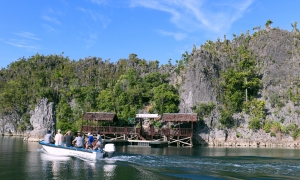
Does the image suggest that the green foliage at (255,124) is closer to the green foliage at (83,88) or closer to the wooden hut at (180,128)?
the wooden hut at (180,128)

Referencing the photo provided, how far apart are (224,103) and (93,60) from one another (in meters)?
43.7

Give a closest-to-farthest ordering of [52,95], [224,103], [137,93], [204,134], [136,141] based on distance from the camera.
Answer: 1. [136,141]
2. [204,134]
3. [224,103]
4. [137,93]
5. [52,95]

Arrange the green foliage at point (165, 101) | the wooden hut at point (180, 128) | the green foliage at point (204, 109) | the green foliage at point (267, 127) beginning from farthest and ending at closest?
the green foliage at point (165, 101), the green foliage at point (204, 109), the green foliage at point (267, 127), the wooden hut at point (180, 128)

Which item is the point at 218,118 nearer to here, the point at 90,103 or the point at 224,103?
the point at 224,103

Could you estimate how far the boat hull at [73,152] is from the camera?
21970 millimetres

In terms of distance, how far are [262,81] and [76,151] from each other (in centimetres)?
3947

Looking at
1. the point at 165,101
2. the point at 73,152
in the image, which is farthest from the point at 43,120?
the point at 73,152

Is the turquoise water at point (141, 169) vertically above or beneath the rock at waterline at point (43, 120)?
beneath

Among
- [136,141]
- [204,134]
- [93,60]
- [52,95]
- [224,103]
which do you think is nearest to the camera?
[136,141]

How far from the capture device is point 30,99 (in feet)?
217

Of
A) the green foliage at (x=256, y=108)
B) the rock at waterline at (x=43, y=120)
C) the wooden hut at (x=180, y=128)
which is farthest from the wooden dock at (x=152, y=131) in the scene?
the green foliage at (x=256, y=108)

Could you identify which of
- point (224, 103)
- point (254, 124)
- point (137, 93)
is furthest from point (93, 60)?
point (254, 124)

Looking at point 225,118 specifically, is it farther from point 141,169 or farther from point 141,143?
point 141,169

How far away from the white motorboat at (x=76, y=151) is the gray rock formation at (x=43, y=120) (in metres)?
24.8
